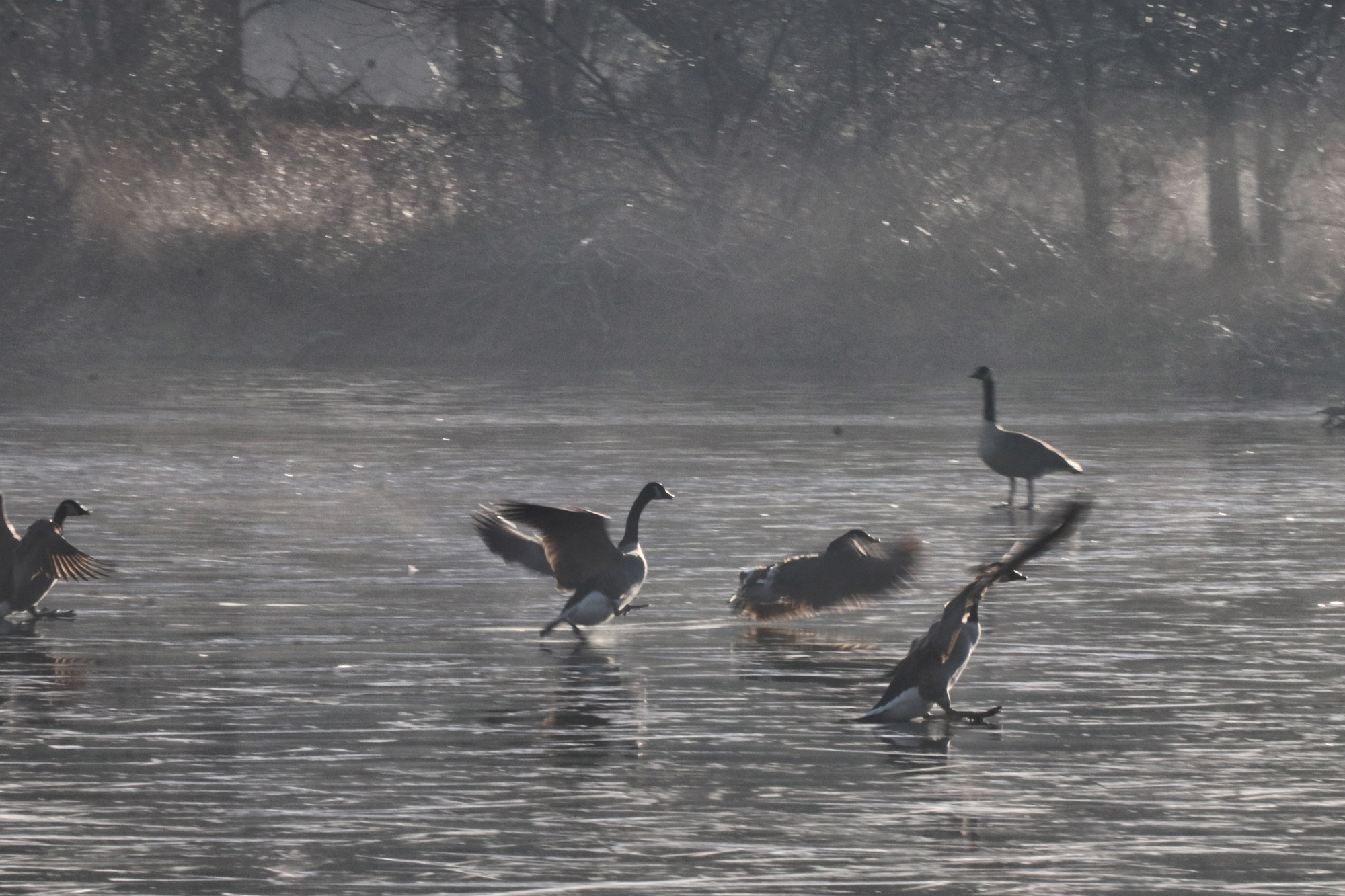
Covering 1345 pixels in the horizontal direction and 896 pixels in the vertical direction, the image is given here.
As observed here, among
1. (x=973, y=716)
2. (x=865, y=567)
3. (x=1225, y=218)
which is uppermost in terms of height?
(x=1225, y=218)

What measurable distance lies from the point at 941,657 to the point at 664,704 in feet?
3.65

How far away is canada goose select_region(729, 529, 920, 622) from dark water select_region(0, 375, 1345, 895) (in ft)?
0.63

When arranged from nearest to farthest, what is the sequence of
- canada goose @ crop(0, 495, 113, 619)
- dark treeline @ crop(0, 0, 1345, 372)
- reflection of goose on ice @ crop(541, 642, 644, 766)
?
reflection of goose on ice @ crop(541, 642, 644, 766)
canada goose @ crop(0, 495, 113, 619)
dark treeline @ crop(0, 0, 1345, 372)

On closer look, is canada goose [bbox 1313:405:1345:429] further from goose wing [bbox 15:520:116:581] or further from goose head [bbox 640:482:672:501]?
goose wing [bbox 15:520:116:581]

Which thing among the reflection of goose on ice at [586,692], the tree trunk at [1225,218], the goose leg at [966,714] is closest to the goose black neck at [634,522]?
the reflection of goose on ice at [586,692]

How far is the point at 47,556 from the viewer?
10.1 metres

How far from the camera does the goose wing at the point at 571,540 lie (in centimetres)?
952

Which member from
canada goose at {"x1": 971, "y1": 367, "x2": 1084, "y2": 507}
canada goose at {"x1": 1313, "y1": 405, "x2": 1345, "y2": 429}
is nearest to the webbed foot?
canada goose at {"x1": 971, "y1": 367, "x2": 1084, "y2": 507}

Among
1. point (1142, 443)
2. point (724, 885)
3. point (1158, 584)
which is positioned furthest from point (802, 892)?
point (1142, 443)

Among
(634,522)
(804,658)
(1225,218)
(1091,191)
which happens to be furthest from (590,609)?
(1225,218)

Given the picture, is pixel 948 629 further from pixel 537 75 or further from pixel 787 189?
pixel 537 75

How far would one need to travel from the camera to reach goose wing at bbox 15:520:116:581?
32.8 ft

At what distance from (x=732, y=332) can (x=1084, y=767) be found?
2889 cm

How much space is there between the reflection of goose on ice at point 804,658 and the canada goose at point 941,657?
35.8 inches
